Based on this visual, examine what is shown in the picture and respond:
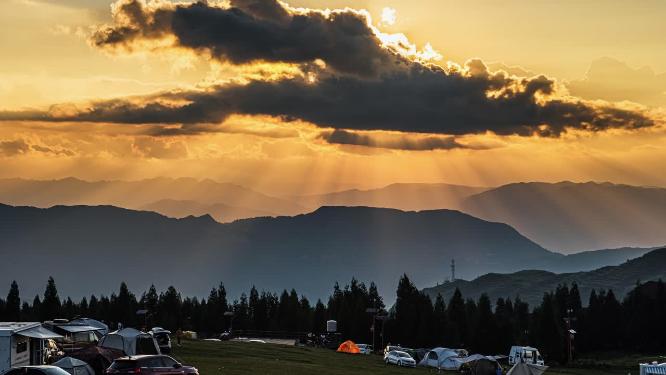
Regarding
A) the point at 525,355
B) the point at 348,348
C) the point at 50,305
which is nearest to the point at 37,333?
the point at 348,348

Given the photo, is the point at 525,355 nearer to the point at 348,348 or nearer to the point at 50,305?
the point at 348,348

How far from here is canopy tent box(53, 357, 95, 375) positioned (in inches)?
2311

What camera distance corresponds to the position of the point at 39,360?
6688 cm

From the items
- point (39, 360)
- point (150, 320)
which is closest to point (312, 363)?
point (39, 360)

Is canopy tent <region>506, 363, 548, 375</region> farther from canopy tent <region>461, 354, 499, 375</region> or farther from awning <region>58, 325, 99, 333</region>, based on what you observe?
awning <region>58, 325, 99, 333</region>

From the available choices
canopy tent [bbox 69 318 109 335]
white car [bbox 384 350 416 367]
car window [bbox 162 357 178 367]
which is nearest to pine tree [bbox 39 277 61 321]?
canopy tent [bbox 69 318 109 335]

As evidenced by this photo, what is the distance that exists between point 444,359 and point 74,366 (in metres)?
49.5

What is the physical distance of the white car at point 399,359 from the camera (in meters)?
98.4

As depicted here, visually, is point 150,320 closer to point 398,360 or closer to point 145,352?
point 398,360

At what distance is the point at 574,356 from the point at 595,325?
15313mm

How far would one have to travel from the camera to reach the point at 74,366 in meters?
59.6

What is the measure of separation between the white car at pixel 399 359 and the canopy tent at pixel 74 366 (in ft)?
141

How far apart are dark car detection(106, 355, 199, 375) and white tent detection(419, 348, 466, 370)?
156ft

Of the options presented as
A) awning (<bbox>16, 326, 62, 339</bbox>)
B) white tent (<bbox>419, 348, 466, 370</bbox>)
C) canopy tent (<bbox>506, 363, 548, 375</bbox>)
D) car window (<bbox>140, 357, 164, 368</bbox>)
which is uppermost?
awning (<bbox>16, 326, 62, 339</bbox>)
